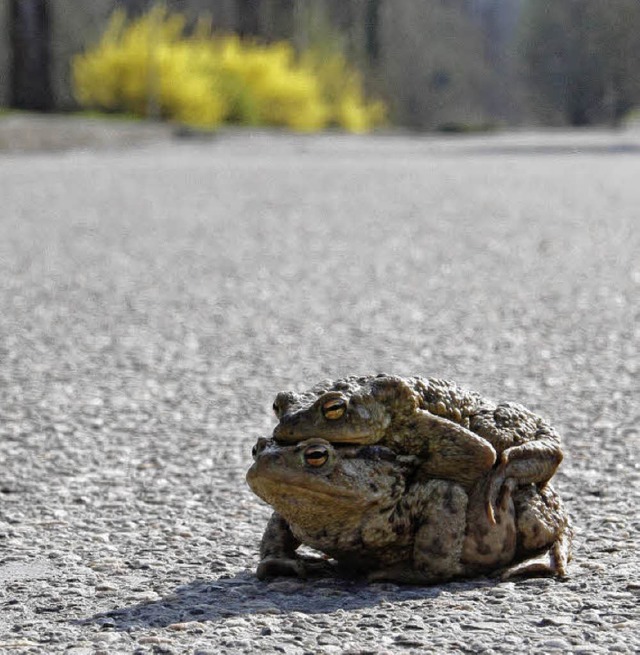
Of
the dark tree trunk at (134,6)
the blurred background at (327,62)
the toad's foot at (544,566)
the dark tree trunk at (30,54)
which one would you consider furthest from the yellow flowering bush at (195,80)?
the toad's foot at (544,566)

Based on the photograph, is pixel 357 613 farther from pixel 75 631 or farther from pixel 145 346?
pixel 145 346

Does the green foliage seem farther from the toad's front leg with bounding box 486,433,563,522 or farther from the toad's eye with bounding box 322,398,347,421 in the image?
the toad's eye with bounding box 322,398,347,421

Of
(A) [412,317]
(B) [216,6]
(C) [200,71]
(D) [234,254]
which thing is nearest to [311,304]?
(A) [412,317]

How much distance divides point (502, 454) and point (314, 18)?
43490 mm

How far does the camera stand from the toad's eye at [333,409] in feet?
7.91

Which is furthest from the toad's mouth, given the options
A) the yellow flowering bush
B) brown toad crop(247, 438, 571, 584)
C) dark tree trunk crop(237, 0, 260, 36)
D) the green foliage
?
dark tree trunk crop(237, 0, 260, 36)

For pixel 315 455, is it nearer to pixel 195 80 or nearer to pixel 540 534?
pixel 540 534

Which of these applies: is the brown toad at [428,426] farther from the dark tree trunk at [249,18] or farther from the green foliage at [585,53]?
the dark tree trunk at [249,18]

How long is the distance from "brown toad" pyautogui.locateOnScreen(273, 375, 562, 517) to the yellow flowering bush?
28.0 m

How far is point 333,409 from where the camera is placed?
242 centimetres

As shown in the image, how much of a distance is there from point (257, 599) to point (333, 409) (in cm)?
40

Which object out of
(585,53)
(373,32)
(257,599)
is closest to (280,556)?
(257,599)

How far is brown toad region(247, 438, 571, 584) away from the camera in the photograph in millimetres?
2400

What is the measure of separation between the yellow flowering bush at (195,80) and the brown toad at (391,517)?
28.1m
